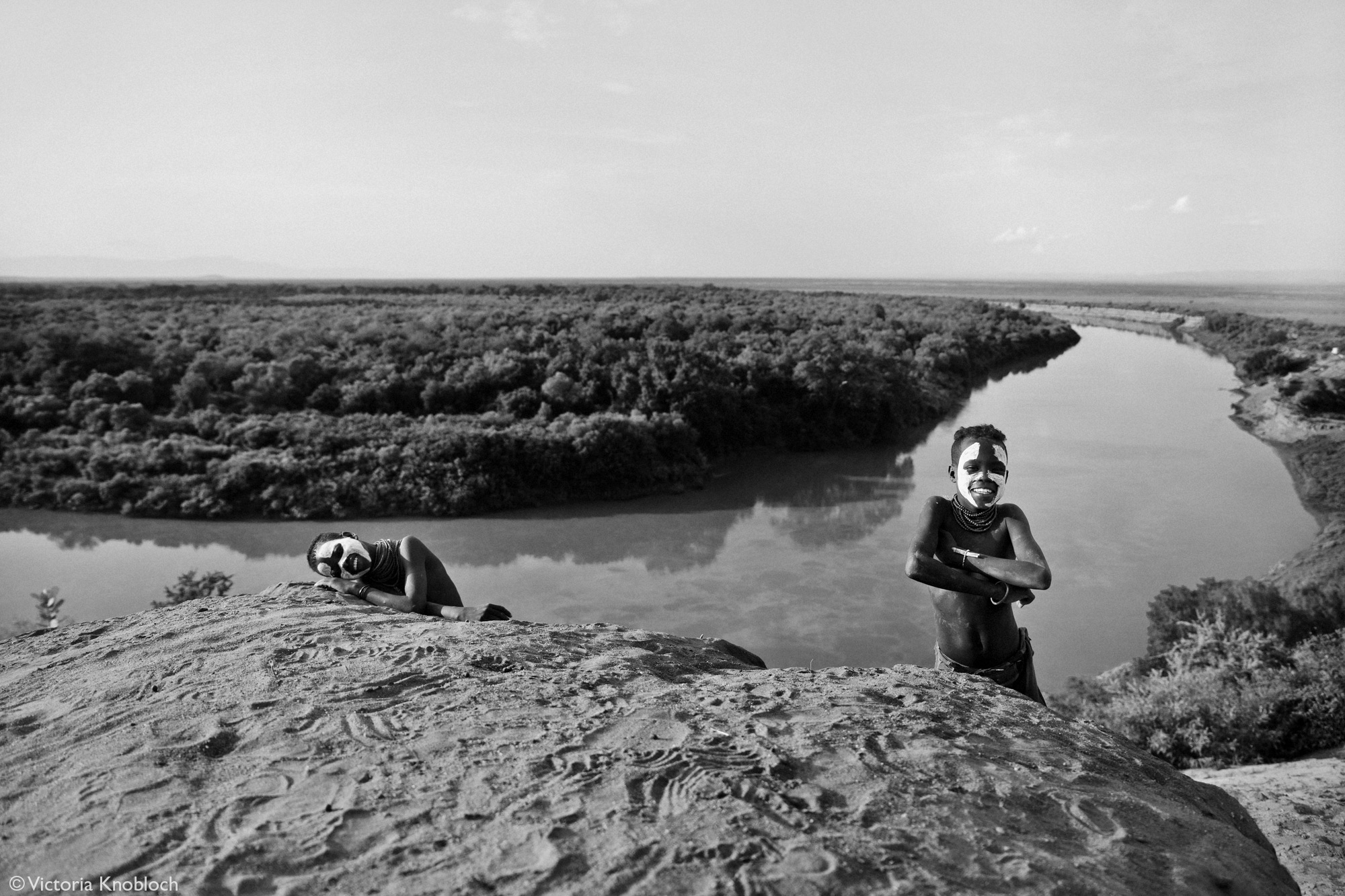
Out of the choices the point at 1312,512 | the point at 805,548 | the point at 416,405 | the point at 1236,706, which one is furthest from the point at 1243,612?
the point at 416,405

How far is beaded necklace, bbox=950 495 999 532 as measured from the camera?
4883mm

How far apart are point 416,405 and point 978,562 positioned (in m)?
21.9

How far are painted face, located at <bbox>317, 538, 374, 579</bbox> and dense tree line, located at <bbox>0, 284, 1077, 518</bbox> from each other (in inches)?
538

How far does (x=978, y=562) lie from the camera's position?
461cm

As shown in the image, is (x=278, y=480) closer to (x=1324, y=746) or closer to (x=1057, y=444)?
(x=1324, y=746)

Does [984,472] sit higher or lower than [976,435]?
lower

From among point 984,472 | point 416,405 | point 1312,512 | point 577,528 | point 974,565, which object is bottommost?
point 577,528

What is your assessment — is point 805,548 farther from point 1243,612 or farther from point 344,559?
point 344,559

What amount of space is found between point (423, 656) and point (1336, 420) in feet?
97.0

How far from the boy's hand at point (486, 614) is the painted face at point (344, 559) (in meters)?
0.81

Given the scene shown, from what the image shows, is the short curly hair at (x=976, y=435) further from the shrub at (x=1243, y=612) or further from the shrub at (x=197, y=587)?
the shrub at (x=197, y=587)

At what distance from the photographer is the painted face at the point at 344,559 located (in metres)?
5.83

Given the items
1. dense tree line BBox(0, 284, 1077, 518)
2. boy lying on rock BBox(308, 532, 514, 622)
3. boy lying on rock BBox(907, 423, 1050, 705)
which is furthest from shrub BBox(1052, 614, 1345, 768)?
dense tree line BBox(0, 284, 1077, 518)

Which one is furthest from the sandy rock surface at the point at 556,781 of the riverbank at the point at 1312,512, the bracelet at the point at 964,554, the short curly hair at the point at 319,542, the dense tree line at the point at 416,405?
the dense tree line at the point at 416,405
